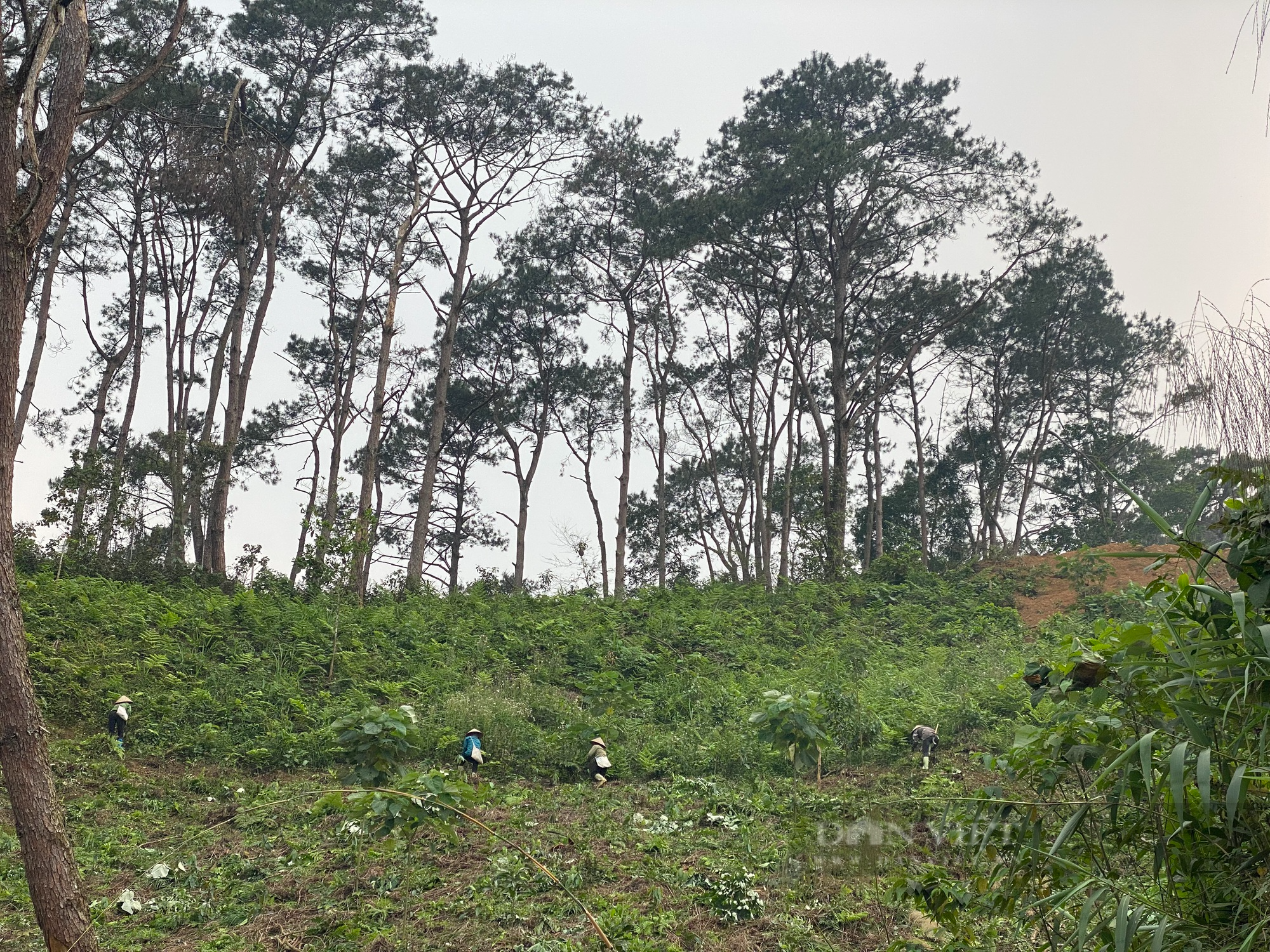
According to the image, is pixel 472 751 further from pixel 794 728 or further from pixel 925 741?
pixel 925 741

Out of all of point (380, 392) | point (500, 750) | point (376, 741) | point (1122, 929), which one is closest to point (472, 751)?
point (500, 750)

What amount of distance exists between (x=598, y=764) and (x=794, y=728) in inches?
86.2

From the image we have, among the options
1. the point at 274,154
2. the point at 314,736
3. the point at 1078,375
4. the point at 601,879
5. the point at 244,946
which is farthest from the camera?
the point at 1078,375

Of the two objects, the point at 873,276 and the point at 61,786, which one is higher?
the point at 873,276

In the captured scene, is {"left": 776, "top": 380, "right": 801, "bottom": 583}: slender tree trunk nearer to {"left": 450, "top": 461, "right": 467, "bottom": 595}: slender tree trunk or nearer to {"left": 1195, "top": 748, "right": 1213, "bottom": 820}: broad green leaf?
{"left": 450, "top": 461, "right": 467, "bottom": 595}: slender tree trunk

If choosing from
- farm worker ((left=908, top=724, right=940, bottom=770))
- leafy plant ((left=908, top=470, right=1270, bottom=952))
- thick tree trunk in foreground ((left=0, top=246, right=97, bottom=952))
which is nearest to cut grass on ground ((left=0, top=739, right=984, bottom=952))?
farm worker ((left=908, top=724, right=940, bottom=770))

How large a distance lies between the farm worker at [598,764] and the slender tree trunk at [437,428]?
409 inches

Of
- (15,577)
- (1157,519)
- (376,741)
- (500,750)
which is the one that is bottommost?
(500,750)

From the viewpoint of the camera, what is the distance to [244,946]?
197 inches

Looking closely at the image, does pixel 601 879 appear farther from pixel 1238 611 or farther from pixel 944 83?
pixel 944 83

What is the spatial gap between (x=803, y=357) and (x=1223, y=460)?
2295cm

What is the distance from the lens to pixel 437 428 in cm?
2052

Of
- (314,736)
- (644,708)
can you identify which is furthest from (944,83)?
(314,736)

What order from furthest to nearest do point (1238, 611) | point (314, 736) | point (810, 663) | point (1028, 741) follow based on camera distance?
point (810, 663), point (314, 736), point (1028, 741), point (1238, 611)
